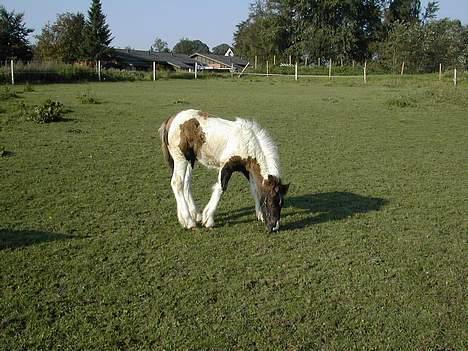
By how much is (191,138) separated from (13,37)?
59.2m

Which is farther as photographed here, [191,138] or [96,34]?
[96,34]

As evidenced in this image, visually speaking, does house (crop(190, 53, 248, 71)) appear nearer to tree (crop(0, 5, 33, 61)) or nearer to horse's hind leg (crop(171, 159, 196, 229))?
tree (crop(0, 5, 33, 61))

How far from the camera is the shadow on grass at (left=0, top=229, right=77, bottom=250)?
6.36m

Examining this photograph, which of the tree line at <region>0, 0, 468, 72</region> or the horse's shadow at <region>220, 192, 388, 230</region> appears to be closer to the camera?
the horse's shadow at <region>220, 192, 388, 230</region>

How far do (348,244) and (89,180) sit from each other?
5628mm

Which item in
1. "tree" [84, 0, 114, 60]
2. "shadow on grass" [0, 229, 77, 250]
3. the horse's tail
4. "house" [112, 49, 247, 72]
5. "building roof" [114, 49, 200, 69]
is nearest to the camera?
"shadow on grass" [0, 229, 77, 250]

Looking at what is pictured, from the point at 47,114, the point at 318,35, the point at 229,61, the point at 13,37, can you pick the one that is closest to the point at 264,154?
the point at 47,114

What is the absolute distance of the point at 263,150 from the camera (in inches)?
282

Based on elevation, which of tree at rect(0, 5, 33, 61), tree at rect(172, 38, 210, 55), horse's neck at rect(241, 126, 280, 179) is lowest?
horse's neck at rect(241, 126, 280, 179)

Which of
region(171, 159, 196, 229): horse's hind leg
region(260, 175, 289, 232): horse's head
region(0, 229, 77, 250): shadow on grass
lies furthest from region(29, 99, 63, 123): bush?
region(260, 175, 289, 232): horse's head

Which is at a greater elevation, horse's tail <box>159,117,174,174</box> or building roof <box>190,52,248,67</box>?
building roof <box>190,52,248,67</box>

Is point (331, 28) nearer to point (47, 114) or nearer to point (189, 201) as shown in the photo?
point (47, 114)

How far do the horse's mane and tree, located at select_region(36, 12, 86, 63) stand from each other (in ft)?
219

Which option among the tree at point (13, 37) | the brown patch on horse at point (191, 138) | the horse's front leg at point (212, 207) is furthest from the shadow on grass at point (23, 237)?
the tree at point (13, 37)
